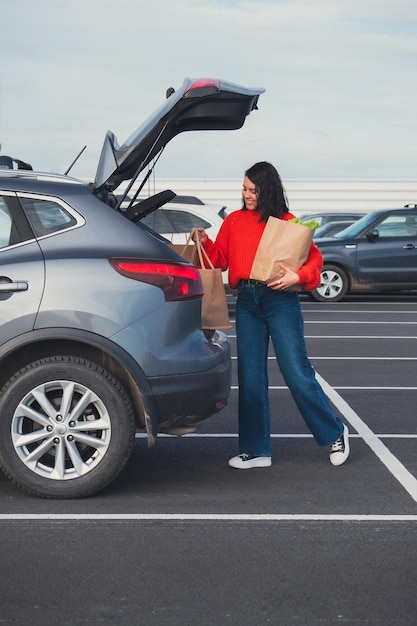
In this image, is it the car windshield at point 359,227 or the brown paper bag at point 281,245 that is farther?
the car windshield at point 359,227

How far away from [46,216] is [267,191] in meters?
1.30

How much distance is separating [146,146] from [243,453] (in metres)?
1.84

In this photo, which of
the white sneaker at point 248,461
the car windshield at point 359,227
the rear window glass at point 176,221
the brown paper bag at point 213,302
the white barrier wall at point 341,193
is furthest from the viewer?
the white barrier wall at point 341,193

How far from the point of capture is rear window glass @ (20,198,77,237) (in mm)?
6137

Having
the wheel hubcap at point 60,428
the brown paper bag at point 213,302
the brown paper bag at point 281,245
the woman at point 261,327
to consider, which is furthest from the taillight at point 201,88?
the wheel hubcap at point 60,428

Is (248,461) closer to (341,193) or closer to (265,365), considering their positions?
(265,365)

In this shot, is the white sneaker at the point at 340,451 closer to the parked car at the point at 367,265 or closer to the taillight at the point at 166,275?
the taillight at the point at 166,275

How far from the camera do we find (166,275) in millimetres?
6113

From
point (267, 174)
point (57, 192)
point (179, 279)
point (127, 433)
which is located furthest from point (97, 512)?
point (267, 174)

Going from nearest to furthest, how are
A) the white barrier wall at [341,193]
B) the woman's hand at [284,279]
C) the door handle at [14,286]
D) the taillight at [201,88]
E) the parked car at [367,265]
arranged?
the door handle at [14,286]
the taillight at [201,88]
the woman's hand at [284,279]
the parked car at [367,265]
the white barrier wall at [341,193]

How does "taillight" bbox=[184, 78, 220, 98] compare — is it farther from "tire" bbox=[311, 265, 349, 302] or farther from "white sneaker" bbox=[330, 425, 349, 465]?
"tire" bbox=[311, 265, 349, 302]

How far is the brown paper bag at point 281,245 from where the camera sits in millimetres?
6598

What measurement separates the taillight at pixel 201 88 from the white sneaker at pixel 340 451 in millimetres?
2082

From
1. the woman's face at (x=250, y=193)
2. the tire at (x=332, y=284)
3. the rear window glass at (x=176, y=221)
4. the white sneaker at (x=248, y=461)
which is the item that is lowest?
the tire at (x=332, y=284)
